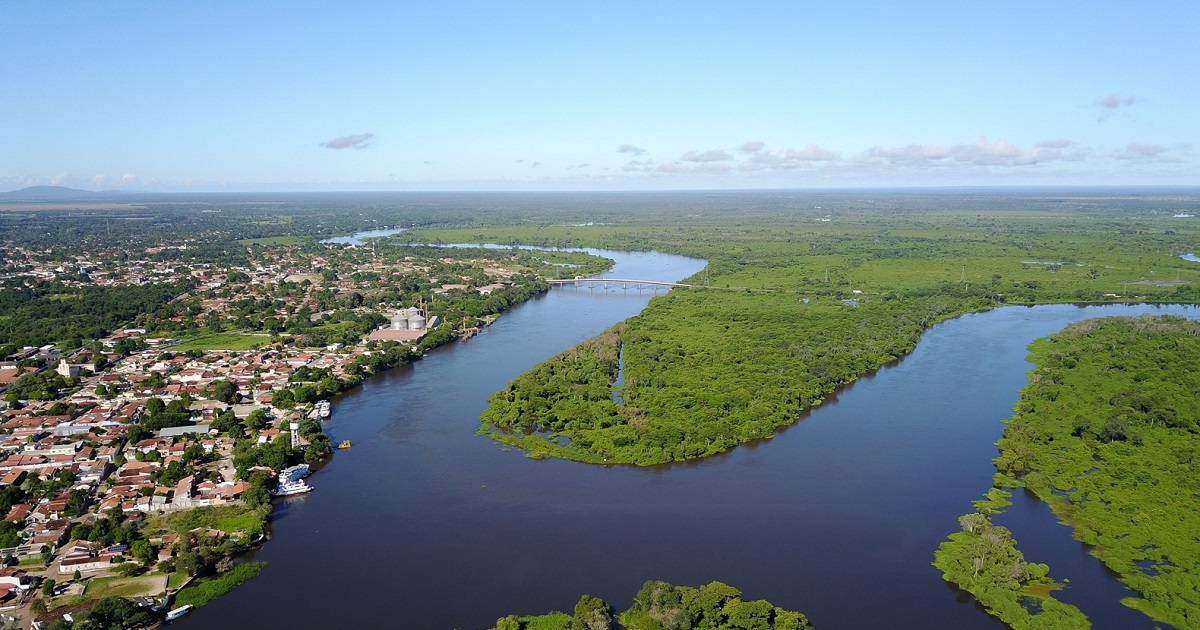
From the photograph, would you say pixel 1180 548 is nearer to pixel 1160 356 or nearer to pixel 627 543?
pixel 627 543

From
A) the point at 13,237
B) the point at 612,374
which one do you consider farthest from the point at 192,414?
the point at 13,237

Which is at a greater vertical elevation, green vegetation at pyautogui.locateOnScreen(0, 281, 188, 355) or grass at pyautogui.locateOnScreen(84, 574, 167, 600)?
green vegetation at pyautogui.locateOnScreen(0, 281, 188, 355)

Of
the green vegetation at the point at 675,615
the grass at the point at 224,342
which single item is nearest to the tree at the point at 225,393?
the grass at the point at 224,342

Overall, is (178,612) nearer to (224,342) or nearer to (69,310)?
(224,342)

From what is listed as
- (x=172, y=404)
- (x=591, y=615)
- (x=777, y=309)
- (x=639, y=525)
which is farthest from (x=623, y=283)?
(x=591, y=615)

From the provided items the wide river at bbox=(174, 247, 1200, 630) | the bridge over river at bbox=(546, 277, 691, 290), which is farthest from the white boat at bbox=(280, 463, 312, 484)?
the bridge over river at bbox=(546, 277, 691, 290)

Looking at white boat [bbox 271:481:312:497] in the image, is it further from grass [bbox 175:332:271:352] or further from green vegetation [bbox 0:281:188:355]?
green vegetation [bbox 0:281:188:355]

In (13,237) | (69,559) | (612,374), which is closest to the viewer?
(69,559)
